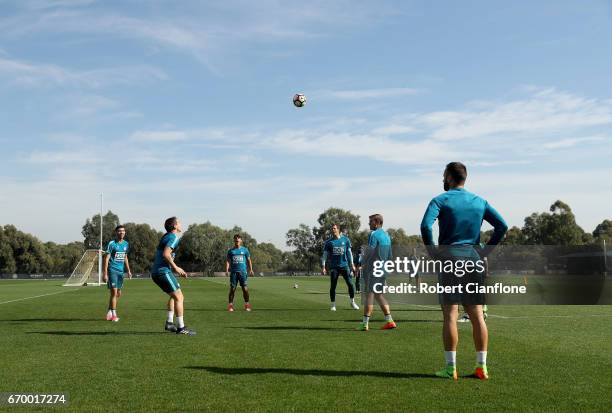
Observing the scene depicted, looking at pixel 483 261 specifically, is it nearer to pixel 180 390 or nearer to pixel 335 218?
pixel 180 390

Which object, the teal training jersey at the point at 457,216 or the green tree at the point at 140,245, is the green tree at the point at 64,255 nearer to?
the green tree at the point at 140,245

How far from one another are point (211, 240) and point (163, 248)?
380 ft

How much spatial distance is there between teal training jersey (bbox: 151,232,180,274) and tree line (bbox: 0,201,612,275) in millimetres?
88650

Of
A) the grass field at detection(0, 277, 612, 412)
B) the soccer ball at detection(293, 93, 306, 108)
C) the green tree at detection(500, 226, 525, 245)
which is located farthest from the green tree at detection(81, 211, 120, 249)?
the grass field at detection(0, 277, 612, 412)

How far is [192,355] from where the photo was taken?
27.5 feet

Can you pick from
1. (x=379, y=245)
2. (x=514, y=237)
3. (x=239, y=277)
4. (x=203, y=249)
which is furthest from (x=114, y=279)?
(x=514, y=237)

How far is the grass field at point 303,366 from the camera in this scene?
5.53m

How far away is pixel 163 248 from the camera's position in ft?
36.2

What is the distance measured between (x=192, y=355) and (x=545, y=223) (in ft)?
315

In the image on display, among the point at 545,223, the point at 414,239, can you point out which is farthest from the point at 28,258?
the point at 545,223

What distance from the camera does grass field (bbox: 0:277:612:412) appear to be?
18.1 feet

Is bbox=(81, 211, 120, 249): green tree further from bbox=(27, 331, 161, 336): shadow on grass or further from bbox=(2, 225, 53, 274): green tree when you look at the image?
bbox=(27, 331, 161, 336): shadow on grass

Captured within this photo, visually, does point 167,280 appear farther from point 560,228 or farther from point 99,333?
point 560,228

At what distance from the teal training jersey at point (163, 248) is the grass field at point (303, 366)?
1148mm
